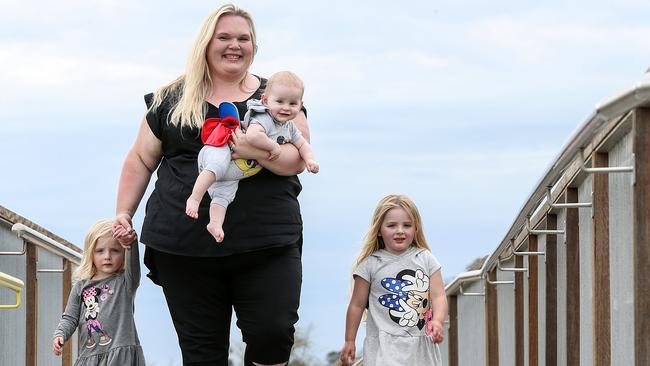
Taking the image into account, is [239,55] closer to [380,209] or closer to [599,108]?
[380,209]

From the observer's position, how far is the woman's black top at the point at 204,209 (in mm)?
4508

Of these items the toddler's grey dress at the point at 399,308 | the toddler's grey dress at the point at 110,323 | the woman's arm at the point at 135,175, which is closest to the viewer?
the woman's arm at the point at 135,175

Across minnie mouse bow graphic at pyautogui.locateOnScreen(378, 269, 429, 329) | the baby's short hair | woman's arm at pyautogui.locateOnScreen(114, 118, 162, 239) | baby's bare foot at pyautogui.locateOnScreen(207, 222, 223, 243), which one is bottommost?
minnie mouse bow graphic at pyautogui.locateOnScreen(378, 269, 429, 329)

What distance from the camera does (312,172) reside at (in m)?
4.49

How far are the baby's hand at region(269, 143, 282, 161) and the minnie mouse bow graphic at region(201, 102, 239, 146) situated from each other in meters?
0.15

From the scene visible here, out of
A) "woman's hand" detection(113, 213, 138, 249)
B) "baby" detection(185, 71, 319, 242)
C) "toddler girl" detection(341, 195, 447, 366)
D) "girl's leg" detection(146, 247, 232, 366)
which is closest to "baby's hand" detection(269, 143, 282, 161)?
"baby" detection(185, 71, 319, 242)

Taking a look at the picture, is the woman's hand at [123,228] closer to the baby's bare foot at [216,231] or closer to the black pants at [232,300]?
the black pants at [232,300]

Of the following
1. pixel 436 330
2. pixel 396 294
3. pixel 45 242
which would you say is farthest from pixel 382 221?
pixel 45 242

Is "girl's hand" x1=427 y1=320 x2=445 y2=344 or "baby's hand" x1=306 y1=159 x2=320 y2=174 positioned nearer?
"baby's hand" x1=306 y1=159 x2=320 y2=174

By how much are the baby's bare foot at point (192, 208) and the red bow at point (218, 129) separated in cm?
20

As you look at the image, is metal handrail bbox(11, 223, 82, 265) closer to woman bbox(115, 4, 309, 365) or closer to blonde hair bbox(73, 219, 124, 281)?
blonde hair bbox(73, 219, 124, 281)

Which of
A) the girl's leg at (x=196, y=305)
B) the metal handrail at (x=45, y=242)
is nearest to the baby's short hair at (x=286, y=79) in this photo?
the girl's leg at (x=196, y=305)

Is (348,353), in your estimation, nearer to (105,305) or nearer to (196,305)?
(196,305)

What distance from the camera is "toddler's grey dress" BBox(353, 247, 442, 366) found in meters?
5.25
